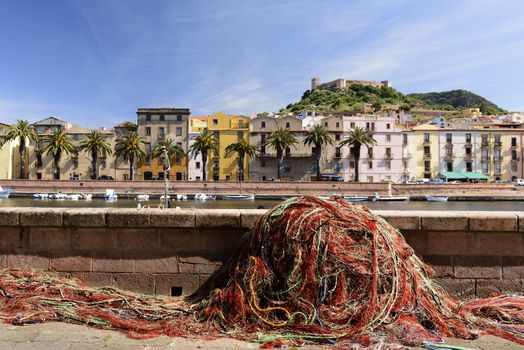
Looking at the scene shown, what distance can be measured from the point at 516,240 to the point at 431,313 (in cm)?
195

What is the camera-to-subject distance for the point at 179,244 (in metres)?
5.54

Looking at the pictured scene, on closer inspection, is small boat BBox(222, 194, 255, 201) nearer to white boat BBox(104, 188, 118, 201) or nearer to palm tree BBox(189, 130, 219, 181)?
palm tree BBox(189, 130, 219, 181)

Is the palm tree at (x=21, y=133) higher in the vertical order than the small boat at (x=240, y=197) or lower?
higher

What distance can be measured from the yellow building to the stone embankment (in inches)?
456

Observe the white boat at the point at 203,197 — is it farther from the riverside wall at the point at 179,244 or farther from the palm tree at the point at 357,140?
the riverside wall at the point at 179,244

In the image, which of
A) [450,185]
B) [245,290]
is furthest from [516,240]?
[450,185]

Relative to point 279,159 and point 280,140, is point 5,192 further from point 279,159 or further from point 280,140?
point 279,159

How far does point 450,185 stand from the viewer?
210 feet

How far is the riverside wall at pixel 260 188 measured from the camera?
62.5m

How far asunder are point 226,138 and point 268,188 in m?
17.4

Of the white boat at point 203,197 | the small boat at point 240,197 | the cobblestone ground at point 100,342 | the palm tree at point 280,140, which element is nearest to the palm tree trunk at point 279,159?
the palm tree at point 280,140

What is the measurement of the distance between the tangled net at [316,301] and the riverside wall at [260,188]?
57816mm

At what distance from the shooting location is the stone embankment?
205ft

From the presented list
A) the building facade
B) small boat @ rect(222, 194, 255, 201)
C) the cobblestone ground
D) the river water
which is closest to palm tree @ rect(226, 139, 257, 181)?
the building facade
